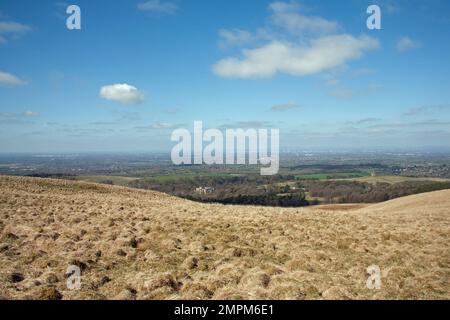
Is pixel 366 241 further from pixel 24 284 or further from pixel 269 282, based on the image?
pixel 24 284

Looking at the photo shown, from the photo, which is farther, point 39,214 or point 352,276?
point 39,214

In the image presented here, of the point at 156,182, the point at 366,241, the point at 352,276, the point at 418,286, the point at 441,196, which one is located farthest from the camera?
the point at 156,182
